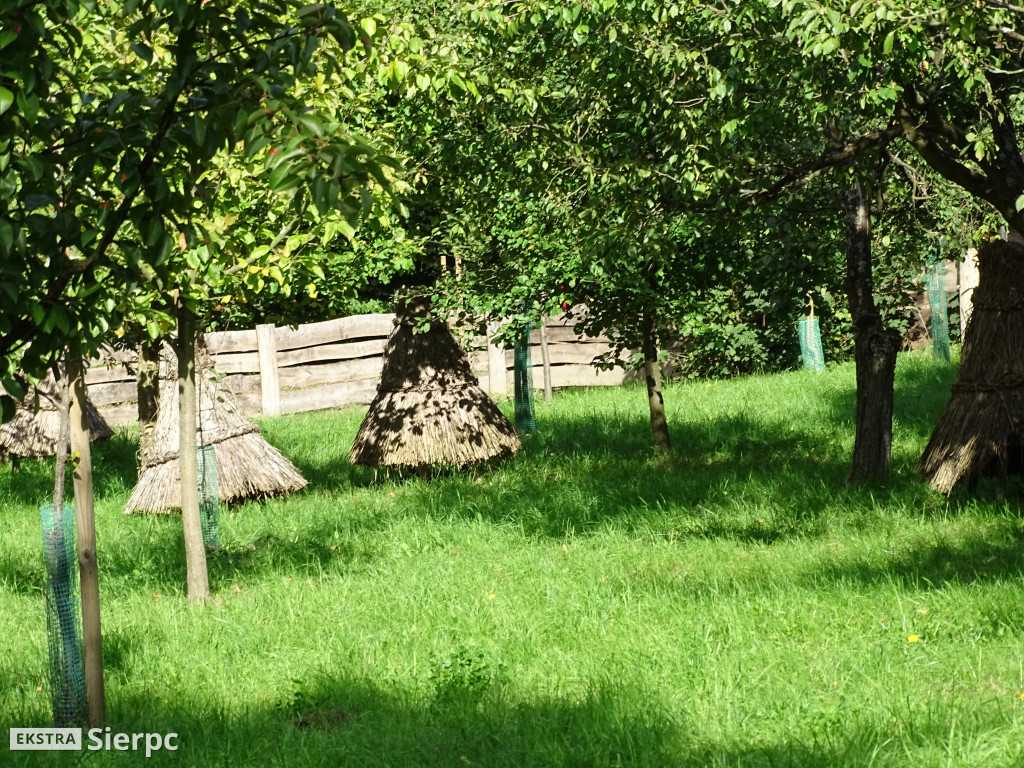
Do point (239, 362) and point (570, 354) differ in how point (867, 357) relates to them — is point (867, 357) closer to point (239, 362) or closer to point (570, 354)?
point (570, 354)

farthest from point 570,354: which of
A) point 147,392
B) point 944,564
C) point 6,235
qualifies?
point 6,235

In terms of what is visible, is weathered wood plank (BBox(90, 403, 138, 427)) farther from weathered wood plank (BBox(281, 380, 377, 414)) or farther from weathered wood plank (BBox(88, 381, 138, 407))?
weathered wood plank (BBox(281, 380, 377, 414))

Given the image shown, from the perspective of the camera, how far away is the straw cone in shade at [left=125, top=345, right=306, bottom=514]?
11086 millimetres

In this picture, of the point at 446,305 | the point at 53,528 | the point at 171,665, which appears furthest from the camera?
the point at 446,305

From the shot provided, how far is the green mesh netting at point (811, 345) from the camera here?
1864 centimetres

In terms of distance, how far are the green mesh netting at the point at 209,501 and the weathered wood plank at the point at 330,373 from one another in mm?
8451

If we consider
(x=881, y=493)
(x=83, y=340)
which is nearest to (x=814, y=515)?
(x=881, y=493)

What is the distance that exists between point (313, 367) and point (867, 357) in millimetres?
11179

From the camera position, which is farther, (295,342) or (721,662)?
(295,342)

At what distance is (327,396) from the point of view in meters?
19.2

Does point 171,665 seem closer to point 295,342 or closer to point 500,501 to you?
point 500,501

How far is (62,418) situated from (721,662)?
3408 millimetres

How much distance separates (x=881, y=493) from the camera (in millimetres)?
9547

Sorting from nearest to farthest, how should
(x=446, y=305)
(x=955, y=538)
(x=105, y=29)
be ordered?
(x=105, y=29) < (x=955, y=538) < (x=446, y=305)
